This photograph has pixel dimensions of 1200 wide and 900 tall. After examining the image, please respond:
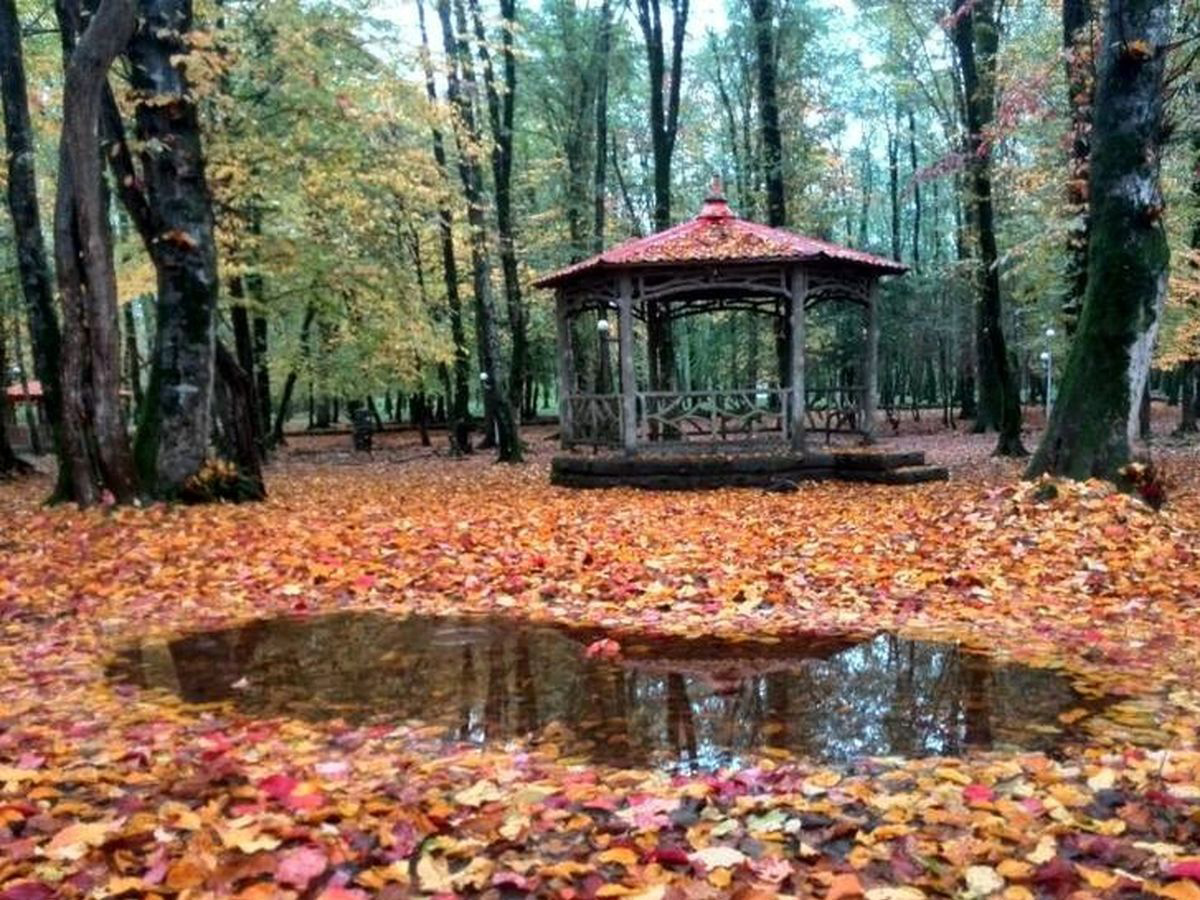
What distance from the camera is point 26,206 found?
1334cm

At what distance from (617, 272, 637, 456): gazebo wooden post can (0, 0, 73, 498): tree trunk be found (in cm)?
760

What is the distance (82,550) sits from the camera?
26.5 feet

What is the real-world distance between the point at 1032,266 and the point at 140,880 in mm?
22271

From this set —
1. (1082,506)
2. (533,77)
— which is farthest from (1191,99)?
(533,77)

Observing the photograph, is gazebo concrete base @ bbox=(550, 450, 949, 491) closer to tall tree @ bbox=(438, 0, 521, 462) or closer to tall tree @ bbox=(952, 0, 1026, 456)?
tall tree @ bbox=(952, 0, 1026, 456)

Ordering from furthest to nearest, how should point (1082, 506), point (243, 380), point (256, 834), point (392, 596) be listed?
1. point (243, 380)
2. point (1082, 506)
3. point (392, 596)
4. point (256, 834)

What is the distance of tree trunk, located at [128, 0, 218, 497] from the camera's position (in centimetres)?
1043

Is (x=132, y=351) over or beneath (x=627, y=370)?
over

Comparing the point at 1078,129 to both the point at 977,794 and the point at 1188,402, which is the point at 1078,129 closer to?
the point at 1188,402

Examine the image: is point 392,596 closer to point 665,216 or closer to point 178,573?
point 178,573

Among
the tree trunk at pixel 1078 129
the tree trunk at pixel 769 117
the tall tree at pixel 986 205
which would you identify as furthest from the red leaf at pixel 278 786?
the tree trunk at pixel 769 117

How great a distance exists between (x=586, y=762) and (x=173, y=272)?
8.81 m

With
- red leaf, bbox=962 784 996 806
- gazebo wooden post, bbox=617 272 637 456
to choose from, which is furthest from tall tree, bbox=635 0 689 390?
red leaf, bbox=962 784 996 806

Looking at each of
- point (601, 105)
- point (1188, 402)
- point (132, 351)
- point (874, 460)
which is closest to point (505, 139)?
point (601, 105)
